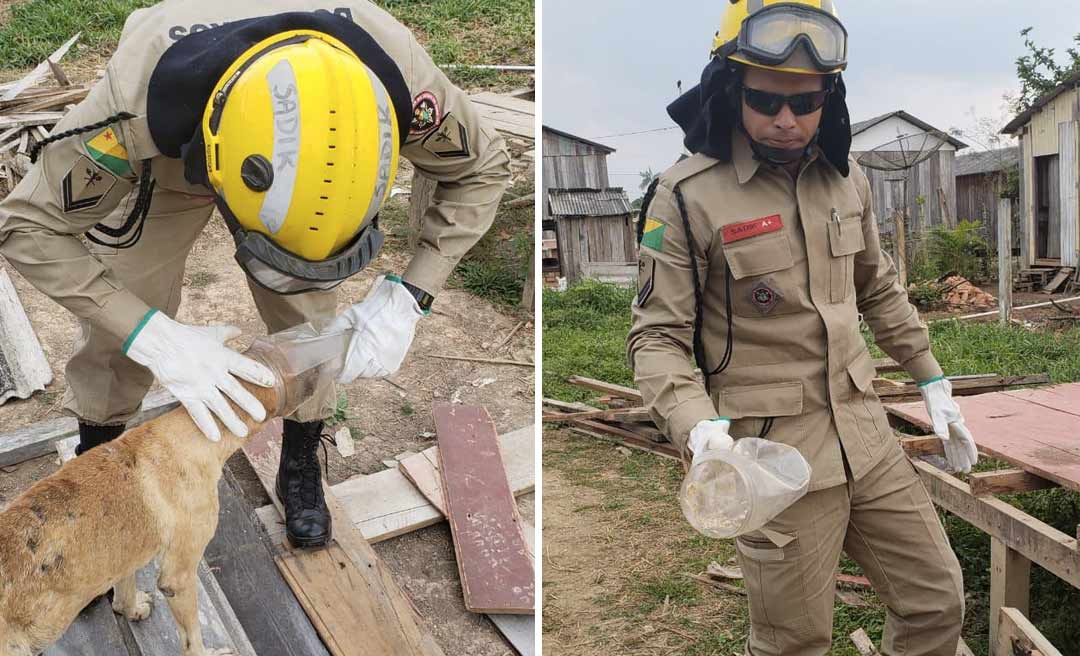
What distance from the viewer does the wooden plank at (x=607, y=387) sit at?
849 centimetres

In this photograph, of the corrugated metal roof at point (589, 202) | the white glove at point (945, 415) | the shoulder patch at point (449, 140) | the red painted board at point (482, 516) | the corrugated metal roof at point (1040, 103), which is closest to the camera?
the shoulder patch at point (449, 140)

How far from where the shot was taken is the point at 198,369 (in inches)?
110

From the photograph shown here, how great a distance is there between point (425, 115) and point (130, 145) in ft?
3.05

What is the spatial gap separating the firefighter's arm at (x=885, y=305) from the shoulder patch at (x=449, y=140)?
4.76ft

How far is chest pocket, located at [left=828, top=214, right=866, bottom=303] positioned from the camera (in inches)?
123

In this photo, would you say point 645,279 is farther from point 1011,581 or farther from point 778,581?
point 1011,581

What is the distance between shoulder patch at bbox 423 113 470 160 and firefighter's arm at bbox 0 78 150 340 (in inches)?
39.0

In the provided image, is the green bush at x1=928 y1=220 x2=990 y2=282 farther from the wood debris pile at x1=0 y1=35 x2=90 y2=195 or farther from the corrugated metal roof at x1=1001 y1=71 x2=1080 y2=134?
the wood debris pile at x1=0 y1=35 x2=90 y2=195

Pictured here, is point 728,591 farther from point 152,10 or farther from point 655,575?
point 152,10

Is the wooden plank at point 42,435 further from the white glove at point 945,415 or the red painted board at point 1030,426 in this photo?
the red painted board at point 1030,426

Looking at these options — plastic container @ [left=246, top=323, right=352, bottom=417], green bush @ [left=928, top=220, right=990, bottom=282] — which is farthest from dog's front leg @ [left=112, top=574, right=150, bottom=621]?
green bush @ [left=928, top=220, right=990, bottom=282]

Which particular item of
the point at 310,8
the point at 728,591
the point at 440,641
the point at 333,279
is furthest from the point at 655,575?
the point at 310,8

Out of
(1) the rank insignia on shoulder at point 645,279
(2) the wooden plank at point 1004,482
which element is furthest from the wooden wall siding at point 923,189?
(1) the rank insignia on shoulder at point 645,279

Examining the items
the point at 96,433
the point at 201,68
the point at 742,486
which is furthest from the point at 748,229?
the point at 96,433
